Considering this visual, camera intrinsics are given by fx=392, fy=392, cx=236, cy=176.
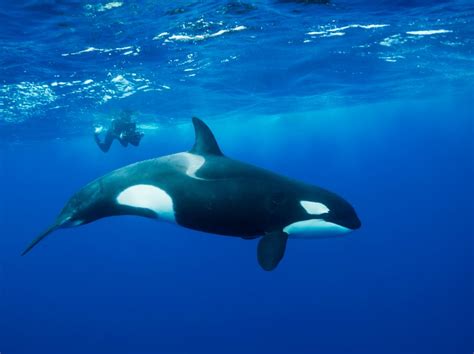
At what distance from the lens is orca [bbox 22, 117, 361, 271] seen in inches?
221

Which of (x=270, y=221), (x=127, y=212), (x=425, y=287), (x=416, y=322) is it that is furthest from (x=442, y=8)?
(x=425, y=287)

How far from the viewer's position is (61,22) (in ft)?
38.2

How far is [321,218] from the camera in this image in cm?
584

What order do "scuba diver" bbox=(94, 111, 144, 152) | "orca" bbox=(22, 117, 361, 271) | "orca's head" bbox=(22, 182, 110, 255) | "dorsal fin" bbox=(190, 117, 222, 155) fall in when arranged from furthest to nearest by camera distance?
"scuba diver" bbox=(94, 111, 144, 152)
"dorsal fin" bbox=(190, 117, 222, 155)
"orca's head" bbox=(22, 182, 110, 255)
"orca" bbox=(22, 117, 361, 271)

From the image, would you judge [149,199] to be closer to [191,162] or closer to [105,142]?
[191,162]

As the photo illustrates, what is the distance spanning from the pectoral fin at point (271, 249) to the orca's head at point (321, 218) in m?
0.31

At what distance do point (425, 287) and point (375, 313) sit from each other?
6.54 metres

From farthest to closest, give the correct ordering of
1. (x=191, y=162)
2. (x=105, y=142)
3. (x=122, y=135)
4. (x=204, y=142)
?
(x=122, y=135)
(x=105, y=142)
(x=204, y=142)
(x=191, y=162)

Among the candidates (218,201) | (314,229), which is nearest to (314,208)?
(314,229)

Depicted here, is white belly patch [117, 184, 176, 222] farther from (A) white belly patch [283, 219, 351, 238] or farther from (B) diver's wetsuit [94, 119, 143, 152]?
(B) diver's wetsuit [94, 119, 143, 152]

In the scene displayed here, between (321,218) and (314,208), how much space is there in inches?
7.2

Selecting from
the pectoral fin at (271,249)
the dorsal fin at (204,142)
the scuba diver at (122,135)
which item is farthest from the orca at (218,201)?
the scuba diver at (122,135)

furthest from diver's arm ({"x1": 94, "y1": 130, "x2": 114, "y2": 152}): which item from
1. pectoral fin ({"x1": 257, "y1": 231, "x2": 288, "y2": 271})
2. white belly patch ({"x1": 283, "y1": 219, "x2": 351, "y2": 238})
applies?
pectoral fin ({"x1": 257, "y1": 231, "x2": 288, "y2": 271})

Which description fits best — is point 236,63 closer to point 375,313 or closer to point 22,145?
point 375,313
